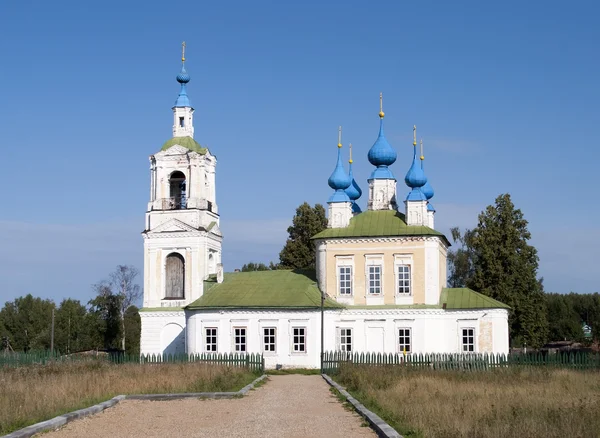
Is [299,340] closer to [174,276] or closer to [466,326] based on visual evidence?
[174,276]

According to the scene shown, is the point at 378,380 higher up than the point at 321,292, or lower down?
lower down

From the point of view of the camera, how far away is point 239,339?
40875 mm

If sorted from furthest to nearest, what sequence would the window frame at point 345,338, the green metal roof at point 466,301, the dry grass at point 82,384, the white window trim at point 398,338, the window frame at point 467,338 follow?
the window frame at point 345,338, the white window trim at point 398,338, the green metal roof at point 466,301, the window frame at point 467,338, the dry grass at point 82,384

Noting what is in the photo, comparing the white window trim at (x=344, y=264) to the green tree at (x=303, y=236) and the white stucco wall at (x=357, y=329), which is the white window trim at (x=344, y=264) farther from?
the green tree at (x=303, y=236)

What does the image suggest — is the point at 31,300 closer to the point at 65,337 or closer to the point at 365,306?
the point at 65,337

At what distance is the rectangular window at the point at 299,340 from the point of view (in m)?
40.1

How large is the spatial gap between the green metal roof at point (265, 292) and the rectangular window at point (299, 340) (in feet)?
3.55

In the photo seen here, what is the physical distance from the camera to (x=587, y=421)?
13891 millimetres

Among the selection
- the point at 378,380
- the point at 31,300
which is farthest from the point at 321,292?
the point at 31,300

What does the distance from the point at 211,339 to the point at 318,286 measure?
5700 mm

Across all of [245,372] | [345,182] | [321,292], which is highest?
[345,182]

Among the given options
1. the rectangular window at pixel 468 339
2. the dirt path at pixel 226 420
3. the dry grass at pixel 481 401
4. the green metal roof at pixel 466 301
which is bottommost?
the dirt path at pixel 226 420

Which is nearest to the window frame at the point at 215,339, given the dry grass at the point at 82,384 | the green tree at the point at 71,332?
the dry grass at the point at 82,384

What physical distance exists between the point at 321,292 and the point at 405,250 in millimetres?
4404
